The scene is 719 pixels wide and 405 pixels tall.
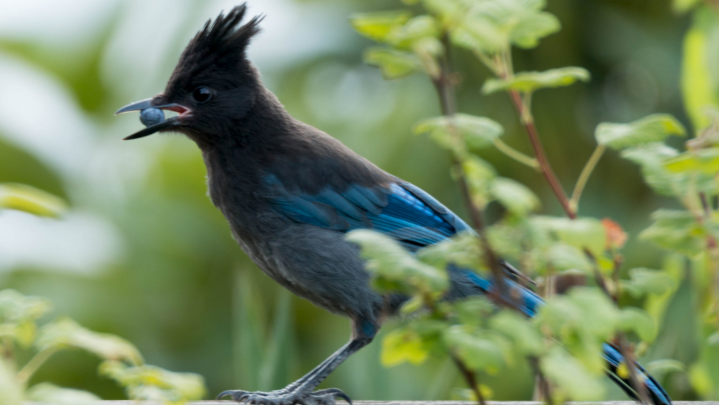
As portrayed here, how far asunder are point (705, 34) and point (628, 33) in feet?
4.91

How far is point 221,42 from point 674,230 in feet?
3.46

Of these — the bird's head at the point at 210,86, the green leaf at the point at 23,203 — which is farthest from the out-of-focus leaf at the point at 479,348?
the bird's head at the point at 210,86

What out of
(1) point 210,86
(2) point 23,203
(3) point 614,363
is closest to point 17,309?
(2) point 23,203

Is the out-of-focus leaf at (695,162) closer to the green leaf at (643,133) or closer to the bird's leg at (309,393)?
the green leaf at (643,133)

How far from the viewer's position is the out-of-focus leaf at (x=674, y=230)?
3.12 ft

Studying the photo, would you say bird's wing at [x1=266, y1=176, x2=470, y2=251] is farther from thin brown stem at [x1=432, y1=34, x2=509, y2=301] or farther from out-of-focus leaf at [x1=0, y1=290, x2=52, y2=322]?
thin brown stem at [x1=432, y1=34, x2=509, y2=301]

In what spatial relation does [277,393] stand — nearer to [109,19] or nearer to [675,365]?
[675,365]

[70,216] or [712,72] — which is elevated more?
[712,72]

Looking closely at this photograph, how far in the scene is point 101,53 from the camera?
3.26 meters

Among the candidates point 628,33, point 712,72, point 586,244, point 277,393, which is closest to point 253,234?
point 277,393

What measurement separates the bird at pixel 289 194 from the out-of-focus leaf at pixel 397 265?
2.61 feet

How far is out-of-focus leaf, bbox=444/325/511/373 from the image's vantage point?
74 centimetres

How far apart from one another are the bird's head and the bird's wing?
0.19 metres

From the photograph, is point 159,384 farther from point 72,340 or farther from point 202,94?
point 202,94
